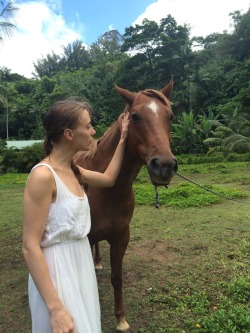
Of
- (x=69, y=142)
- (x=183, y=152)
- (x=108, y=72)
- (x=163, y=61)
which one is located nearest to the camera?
(x=69, y=142)

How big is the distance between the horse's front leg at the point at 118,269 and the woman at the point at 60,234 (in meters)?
1.15

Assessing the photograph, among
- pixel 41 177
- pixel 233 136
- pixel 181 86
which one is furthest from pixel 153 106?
pixel 181 86

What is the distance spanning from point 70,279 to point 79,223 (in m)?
0.25

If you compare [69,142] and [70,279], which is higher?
[69,142]

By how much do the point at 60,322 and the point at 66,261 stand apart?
256mm

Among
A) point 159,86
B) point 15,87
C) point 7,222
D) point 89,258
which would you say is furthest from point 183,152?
point 15,87

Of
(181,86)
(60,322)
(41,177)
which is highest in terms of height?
(181,86)

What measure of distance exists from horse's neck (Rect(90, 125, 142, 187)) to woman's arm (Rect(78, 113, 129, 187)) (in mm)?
96

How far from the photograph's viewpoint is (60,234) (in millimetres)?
1544

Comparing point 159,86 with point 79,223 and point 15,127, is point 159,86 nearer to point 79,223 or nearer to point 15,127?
point 15,127

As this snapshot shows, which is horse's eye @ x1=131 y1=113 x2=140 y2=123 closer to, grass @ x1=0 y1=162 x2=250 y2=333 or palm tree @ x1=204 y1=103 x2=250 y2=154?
grass @ x1=0 y1=162 x2=250 y2=333

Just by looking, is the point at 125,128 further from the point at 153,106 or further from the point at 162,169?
the point at 162,169

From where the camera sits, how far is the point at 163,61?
94.3 feet

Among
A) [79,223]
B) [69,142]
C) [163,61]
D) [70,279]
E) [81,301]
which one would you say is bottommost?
[81,301]
